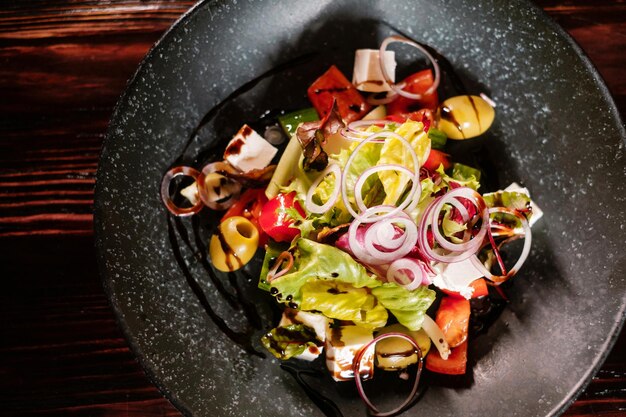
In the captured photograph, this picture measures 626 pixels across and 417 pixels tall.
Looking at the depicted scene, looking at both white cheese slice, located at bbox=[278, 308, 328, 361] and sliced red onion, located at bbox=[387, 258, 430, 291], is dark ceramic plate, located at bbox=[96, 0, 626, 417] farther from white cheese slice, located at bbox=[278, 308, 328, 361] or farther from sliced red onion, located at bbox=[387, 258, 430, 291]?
sliced red onion, located at bbox=[387, 258, 430, 291]

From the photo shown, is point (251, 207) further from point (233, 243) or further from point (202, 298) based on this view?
point (202, 298)

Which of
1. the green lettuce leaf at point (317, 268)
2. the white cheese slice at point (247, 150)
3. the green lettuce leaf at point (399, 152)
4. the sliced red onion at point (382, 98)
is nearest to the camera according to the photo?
the green lettuce leaf at point (317, 268)

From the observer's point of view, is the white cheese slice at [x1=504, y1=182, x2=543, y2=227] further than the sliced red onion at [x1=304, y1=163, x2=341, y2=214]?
Yes

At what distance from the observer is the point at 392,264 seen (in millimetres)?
1922

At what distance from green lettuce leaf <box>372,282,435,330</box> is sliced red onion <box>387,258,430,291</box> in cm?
2

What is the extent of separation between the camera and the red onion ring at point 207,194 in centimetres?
214

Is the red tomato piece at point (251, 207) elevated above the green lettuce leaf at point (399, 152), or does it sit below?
below

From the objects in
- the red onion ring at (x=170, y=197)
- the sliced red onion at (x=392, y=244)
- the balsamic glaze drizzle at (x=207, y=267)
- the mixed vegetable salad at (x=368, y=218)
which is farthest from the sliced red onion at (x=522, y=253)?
the red onion ring at (x=170, y=197)

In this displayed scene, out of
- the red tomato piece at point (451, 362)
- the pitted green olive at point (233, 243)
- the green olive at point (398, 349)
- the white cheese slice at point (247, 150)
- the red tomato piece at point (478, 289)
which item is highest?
the white cheese slice at point (247, 150)

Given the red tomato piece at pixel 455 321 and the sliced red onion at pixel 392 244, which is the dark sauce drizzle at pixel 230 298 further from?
the sliced red onion at pixel 392 244

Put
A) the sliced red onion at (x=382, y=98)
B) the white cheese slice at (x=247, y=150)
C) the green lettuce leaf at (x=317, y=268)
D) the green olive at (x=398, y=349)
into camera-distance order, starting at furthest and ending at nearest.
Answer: the sliced red onion at (x=382, y=98)
the white cheese slice at (x=247, y=150)
the green olive at (x=398, y=349)
the green lettuce leaf at (x=317, y=268)

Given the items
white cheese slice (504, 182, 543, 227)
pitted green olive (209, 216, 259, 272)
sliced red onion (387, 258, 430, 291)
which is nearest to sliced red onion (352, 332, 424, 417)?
sliced red onion (387, 258, 430, 291)

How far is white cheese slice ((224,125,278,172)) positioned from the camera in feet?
7.02

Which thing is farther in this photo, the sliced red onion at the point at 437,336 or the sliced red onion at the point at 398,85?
the sliced red onion at the point at 398,85
